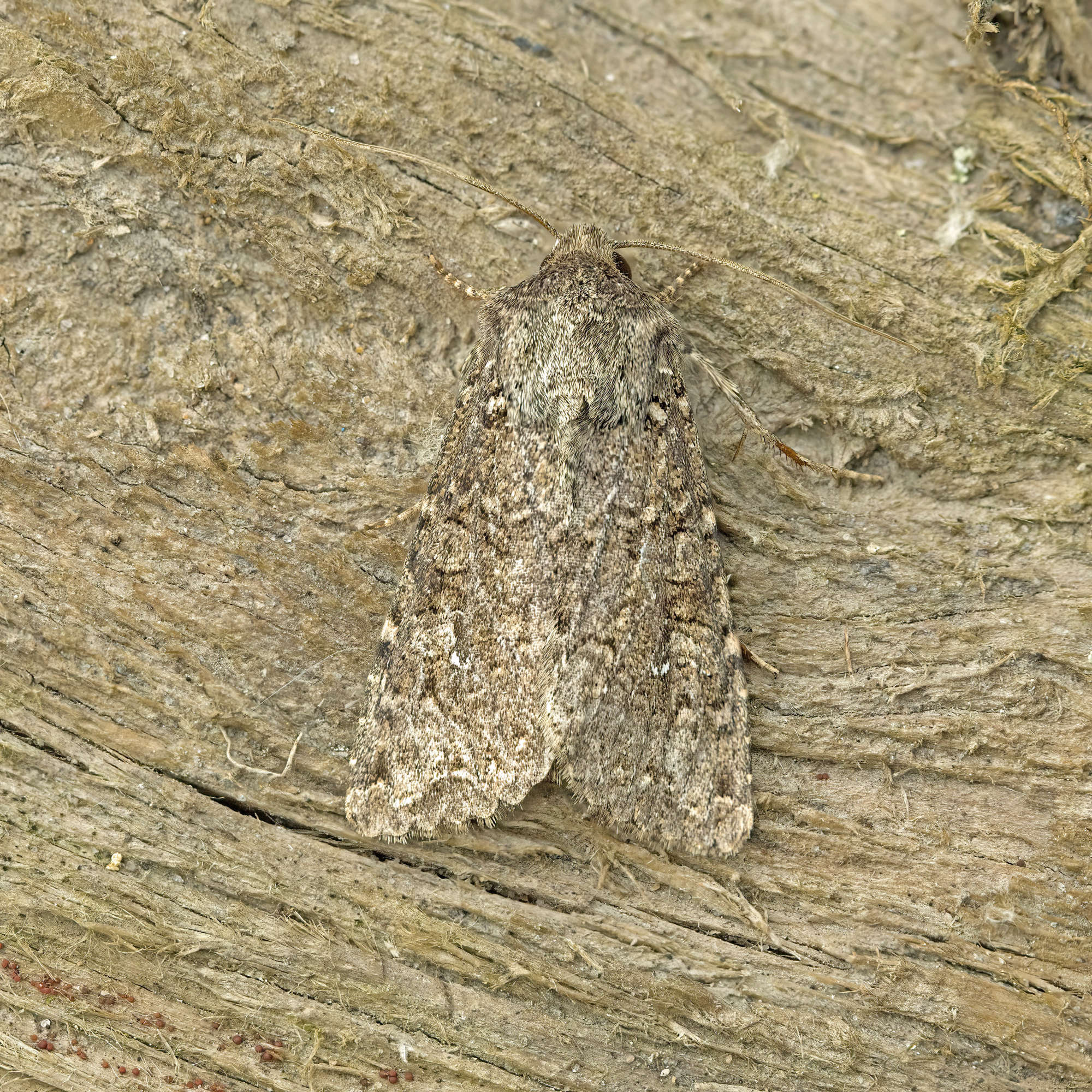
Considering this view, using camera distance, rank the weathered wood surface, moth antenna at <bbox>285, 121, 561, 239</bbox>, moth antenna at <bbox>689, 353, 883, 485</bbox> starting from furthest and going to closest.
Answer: moth antenna at <bbox>689, 353, 883, 485</bbox> < moth antenna at <bbox>285, 121, 561, 239</bbox> < the weathered wood surface

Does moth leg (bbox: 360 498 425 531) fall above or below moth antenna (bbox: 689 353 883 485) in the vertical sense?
below

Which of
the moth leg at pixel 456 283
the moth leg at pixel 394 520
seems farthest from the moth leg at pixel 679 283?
the moth leg at pixel 394 520

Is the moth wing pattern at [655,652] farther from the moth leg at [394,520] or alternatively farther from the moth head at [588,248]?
the moth leg at [394,520]

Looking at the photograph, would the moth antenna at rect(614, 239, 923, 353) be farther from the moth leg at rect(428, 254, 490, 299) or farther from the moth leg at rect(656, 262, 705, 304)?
the moth leg at rect(428, 254, 490, 299)

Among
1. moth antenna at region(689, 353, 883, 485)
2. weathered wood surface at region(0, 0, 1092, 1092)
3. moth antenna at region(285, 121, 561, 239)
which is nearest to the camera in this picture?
weathered wood surface at region(0, 0, 1092, 1092)

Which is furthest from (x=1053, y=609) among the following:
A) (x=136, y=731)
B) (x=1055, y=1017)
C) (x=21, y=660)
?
(x=21, y=660)

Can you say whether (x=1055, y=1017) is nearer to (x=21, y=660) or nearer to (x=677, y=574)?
(x=677, y=574)

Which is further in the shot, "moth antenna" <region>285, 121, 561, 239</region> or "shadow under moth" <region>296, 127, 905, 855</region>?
"moth antenna" <region>285, 121, 561, 239</region>

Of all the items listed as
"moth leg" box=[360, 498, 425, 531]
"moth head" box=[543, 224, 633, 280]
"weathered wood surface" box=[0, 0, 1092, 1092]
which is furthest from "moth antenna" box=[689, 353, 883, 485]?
"moth leg" box=[360, 498, 425, 531]
